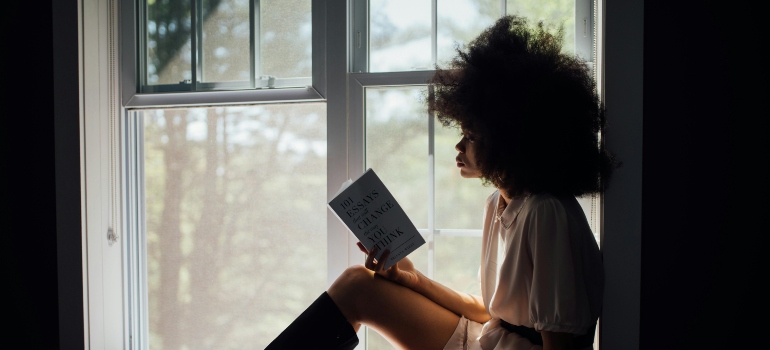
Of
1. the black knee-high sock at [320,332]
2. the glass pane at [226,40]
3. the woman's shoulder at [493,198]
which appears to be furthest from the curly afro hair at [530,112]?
the glass pane at [226,40]

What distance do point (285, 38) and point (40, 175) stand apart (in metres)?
0.88

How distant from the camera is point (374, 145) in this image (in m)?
1.62

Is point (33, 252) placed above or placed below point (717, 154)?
below

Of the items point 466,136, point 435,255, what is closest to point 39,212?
point 435,255

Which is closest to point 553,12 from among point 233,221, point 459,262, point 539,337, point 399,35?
point 399,35

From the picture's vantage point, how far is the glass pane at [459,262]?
1592 millimetres

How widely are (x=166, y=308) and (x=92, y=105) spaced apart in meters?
0.70

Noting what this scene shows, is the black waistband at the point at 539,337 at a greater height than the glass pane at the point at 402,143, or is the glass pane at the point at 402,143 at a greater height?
the glass pane at the point at 402,143

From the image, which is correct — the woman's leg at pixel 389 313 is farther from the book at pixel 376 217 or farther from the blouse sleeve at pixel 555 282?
the blouse sleeve at pixel 555 282

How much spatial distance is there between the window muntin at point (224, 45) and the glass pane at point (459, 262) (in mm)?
650

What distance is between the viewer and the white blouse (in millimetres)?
1131

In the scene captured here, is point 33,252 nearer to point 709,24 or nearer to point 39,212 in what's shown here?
A: point 39,212

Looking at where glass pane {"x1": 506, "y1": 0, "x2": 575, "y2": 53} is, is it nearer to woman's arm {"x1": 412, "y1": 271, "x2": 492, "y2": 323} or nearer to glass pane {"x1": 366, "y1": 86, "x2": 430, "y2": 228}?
glass pane {"x1": 366, "y1": 86, "x2": 430, "y2": 228}

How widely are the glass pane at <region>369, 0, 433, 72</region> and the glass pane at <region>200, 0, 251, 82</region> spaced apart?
15.8 inches
